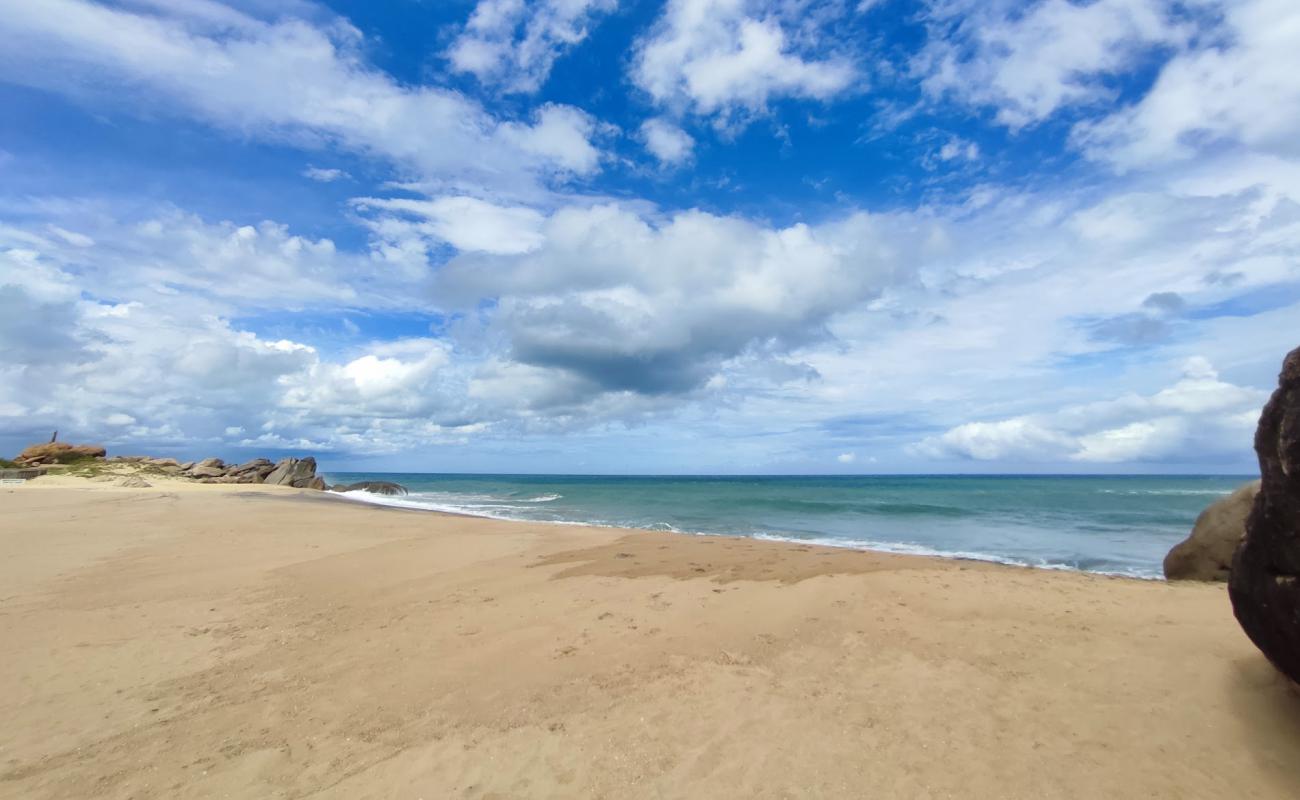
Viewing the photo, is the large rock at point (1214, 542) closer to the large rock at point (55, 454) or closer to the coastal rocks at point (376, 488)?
the coastal rocks at point (376, 488)

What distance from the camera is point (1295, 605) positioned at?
13.7 feet

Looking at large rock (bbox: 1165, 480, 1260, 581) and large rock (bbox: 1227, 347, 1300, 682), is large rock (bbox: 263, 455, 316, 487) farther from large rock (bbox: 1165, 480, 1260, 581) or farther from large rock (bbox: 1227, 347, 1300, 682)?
large rock (bbox: 1227, 347, 1300, 682)

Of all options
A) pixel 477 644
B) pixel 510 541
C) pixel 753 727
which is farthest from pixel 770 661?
pixel 510 541

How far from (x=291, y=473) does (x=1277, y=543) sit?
5398 cm

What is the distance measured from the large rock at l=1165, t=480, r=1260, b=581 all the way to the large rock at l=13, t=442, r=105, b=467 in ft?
219

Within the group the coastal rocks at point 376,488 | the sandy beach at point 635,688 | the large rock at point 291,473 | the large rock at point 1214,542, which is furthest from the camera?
the coastal rocks at point 376,488

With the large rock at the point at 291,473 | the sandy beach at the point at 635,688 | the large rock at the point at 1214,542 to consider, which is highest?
the large rock at the point at 291,473

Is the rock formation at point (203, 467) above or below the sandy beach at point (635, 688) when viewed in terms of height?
above

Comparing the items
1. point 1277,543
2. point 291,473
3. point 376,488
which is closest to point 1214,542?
point 1277,543

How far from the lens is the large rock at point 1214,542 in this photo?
37.3 ft

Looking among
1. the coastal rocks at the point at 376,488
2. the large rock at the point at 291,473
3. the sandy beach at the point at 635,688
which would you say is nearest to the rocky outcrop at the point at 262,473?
the large rock at the point at 291,473

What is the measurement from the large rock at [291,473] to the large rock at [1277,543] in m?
52.3

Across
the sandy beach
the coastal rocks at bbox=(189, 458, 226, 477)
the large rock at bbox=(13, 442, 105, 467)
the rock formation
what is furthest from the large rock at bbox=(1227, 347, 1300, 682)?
the large rock at bbox=(13, 442, 105, 467)

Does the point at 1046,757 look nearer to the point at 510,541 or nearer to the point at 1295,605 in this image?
the point at 1295,605
